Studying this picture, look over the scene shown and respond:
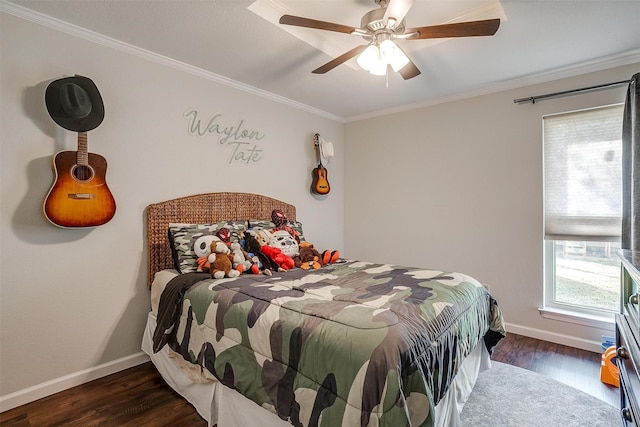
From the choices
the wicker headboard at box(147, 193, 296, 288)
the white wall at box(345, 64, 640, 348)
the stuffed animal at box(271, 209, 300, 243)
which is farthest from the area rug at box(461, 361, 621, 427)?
the wicker headboard at box(147, 193, 296, 288)

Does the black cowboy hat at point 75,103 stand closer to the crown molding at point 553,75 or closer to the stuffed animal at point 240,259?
the stuffed animal at point 240,259

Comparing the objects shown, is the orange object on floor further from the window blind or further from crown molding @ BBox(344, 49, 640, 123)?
crown molding @ BBox(344, 49, 640, 123)

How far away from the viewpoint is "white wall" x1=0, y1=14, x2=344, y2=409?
73.6 inches

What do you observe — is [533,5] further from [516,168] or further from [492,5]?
[516,168]

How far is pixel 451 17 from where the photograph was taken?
216cm

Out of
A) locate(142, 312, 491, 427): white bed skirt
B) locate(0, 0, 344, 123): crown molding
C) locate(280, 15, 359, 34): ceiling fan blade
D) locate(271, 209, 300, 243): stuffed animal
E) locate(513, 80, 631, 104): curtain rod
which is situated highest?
locate(0, 0, 344, 123): crown molding

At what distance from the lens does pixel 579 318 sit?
105 inches

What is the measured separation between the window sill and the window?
0.05 meters

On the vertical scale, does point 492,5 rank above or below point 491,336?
above

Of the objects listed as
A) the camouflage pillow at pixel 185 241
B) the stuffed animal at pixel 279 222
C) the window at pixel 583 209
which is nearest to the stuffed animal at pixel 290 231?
the stuffed animal at pixel 279 222

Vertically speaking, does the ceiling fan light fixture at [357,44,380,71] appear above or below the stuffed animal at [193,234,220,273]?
above

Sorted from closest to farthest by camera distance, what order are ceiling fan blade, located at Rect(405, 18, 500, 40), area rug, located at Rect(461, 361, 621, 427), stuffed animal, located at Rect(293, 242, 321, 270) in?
ceiling fan blade, located at Rect(405, 18, 500, 40) < area rug, located at Rect(461, 361, 621, 427) < stuffed animal, located at Rect(293, 242, 321, 270)

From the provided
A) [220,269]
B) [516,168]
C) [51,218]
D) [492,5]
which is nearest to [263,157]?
[220,269]

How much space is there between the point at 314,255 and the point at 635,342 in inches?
77.4
